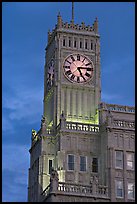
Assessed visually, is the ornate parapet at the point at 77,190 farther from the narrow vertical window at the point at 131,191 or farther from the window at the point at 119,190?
the narrow vertical window at the point at 131,191

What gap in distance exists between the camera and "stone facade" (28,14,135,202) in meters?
66.8

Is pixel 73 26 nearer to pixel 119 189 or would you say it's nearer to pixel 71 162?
pixel 71 162

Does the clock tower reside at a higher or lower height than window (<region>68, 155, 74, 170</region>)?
higher

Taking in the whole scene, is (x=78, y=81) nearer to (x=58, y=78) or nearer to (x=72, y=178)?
(x=58, y=78)

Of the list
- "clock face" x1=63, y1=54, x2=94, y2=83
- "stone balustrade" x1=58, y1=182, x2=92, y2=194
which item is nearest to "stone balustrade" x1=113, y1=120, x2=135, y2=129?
"clock face" x1=63, y1=54, x2=94, y2=83

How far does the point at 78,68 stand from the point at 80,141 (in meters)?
11.4

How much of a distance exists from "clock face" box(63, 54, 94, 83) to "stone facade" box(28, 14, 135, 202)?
2.15ft

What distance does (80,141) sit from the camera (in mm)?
71875

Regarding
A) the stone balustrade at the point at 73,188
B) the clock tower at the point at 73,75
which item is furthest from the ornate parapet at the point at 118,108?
the stone balustrade at the point at 73,188

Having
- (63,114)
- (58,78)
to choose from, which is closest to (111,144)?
(63,114)

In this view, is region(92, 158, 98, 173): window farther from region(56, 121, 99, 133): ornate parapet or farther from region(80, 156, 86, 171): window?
region(56, 121, 99, 133): ornate parapet

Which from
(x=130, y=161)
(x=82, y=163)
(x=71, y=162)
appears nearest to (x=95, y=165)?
(x=82, y=163)

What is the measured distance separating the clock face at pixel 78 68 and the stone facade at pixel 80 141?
25.8 inches

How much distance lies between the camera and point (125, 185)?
2677 inches
